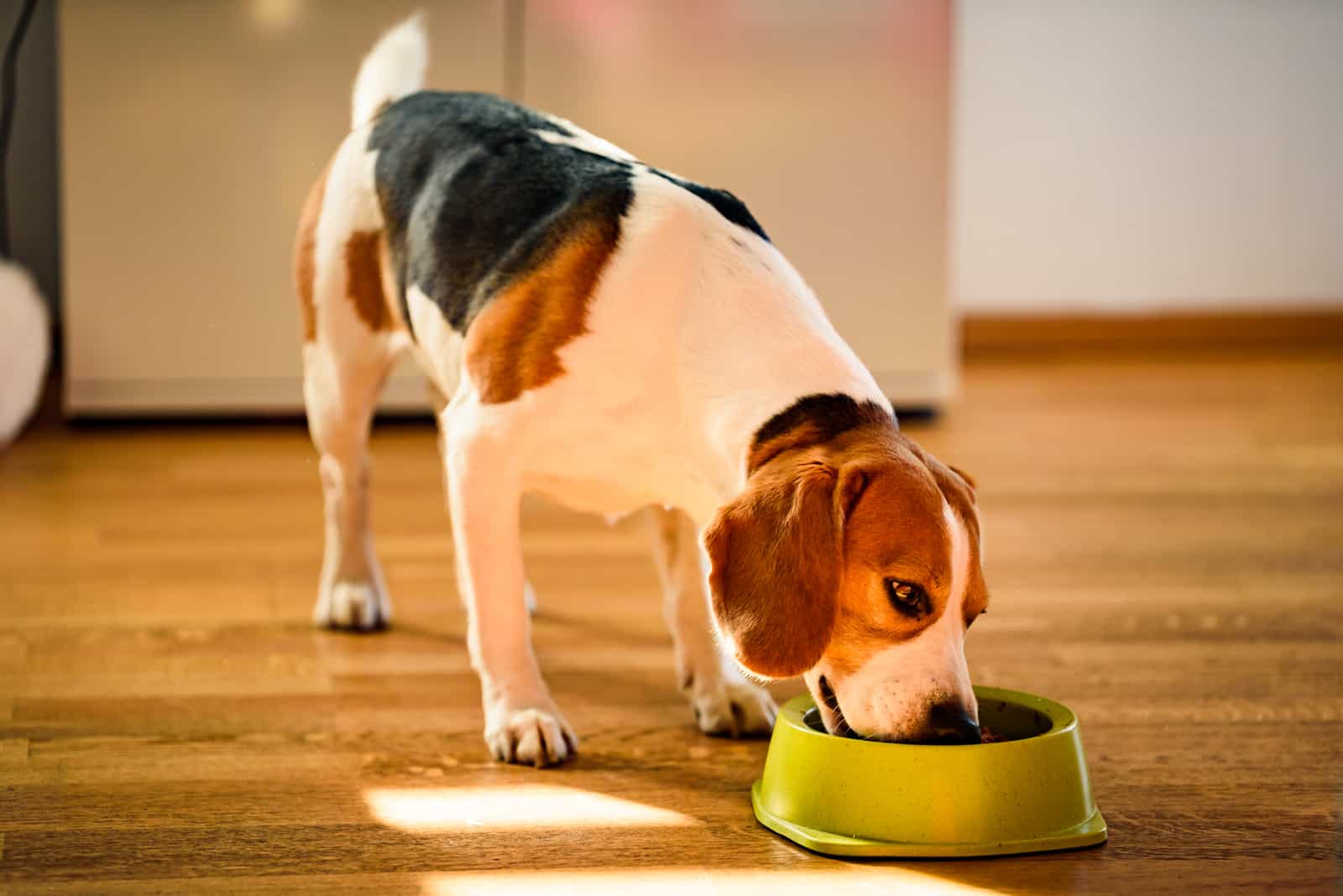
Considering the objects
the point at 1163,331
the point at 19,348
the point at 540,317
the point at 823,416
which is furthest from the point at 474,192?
the point at 1163,331

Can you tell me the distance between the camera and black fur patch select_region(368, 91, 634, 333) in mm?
2027

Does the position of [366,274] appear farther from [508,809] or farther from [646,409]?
[508,809]

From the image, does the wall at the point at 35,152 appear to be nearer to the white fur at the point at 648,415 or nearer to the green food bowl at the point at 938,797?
the white fur at the point at 648,415

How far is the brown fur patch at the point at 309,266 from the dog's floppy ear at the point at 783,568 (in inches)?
39.8

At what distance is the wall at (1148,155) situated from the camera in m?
5.18

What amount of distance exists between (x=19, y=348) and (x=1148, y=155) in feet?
10.9

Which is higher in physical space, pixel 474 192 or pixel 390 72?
pixel 390 72

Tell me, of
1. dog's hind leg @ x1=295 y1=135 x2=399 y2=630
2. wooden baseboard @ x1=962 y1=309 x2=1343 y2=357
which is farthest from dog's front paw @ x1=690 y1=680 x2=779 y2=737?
wooden baseboard @ x1=962 y1=309 x2=1343 y2=357

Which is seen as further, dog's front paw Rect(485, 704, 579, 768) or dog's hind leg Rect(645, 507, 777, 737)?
dog's hind leg Rect(645, 507, 777, 737)

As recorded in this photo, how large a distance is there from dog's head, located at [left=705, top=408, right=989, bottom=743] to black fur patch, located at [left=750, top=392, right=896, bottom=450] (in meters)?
0.11

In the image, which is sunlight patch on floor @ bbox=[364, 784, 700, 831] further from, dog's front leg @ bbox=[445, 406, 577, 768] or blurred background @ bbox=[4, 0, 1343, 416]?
blurred background @ bbox=[4, 0, 1343, 416]

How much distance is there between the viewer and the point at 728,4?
4.02 metres

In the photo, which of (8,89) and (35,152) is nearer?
(8,89)

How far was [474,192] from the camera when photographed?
215 centimetres
